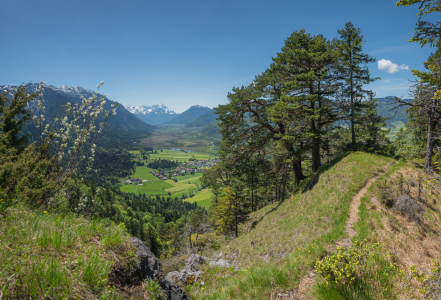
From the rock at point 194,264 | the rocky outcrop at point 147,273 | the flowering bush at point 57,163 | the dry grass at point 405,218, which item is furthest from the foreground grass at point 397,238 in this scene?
the flowering bush at point 57,163

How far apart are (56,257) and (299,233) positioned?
12.7m

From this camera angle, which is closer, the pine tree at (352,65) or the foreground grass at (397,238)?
the foreground grass at (397,238)

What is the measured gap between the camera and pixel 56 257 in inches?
110

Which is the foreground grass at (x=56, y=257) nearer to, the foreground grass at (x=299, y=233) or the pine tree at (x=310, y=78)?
the foreground grass at (x=299, y=233)

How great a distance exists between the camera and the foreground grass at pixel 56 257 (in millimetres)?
2154

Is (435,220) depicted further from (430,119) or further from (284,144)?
(284,144)

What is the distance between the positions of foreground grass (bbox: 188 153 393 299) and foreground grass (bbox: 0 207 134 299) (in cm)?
285

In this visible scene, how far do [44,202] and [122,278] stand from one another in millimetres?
3363

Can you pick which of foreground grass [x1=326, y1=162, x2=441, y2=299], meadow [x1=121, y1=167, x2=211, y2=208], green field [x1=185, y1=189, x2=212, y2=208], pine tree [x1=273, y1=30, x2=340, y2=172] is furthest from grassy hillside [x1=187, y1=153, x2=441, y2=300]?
meadow [x1=121, y1=167, x2=211, y2=208]

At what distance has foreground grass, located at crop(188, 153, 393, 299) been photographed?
15.9 ft

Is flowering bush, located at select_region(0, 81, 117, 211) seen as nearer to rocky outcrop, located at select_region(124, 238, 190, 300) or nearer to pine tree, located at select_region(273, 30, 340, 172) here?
rocky outcrop, located at select_region(124, 238, 190, 300)

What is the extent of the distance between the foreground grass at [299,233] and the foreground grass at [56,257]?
2848 mm

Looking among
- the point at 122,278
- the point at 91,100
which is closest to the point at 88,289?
the point at 122,278

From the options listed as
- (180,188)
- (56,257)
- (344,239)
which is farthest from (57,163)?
(180,188)
